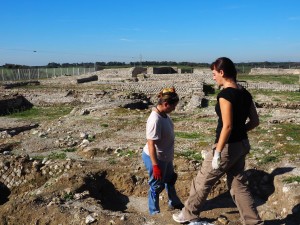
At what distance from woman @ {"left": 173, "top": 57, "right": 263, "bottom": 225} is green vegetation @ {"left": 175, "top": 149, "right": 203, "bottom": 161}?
2.96 m

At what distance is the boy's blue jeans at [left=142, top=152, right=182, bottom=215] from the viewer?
457 cm

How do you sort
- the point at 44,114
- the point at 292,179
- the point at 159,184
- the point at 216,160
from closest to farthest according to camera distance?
the point at 216,160
the point at 159,184
the point at 292,179
the point at 44,114

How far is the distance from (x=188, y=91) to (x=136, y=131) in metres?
10.5

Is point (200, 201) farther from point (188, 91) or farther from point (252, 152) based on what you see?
point (188, 91)

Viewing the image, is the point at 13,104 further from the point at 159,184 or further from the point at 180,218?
the point at 180,218

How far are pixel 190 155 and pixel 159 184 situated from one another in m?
2.98

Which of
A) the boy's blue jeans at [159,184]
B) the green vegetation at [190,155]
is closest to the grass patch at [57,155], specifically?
the green vegetation at [190,155]

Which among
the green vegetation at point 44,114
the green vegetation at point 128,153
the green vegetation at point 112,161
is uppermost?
the green vegetation at point 128,153

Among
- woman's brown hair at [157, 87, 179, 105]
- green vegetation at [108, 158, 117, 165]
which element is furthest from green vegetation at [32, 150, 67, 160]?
woman's brown hair at [157, 87, 179, 105]

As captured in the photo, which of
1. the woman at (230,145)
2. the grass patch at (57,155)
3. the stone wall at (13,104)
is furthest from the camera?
the stone wall at (13,104)

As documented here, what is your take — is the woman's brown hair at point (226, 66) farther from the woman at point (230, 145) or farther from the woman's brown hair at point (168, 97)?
the woman's brown hair at point (168, 97)

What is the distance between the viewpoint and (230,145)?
3889 millimetres

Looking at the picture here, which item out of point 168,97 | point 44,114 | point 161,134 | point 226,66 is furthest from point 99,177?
point 44,114

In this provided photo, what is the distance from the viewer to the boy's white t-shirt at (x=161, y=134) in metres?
4.31
